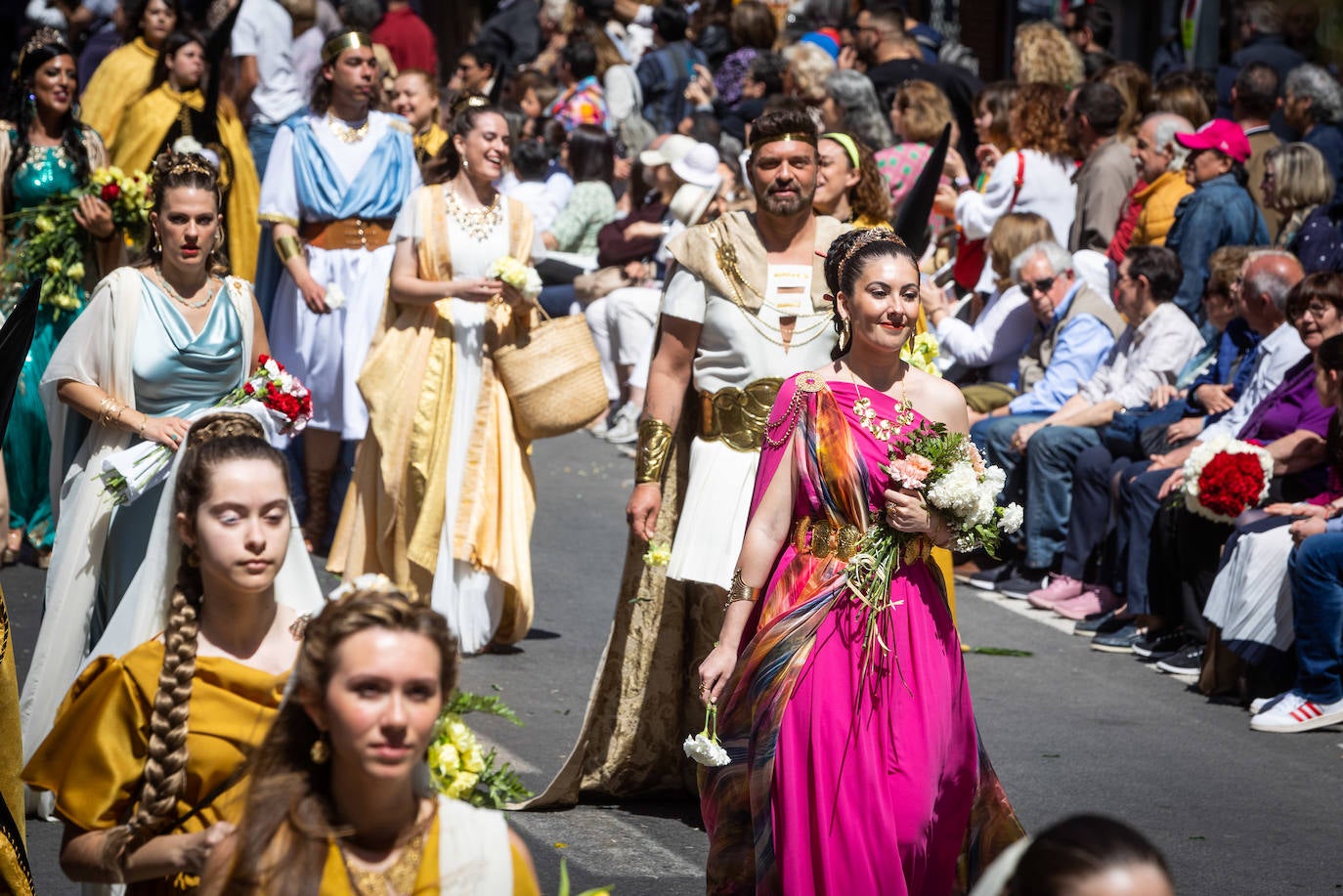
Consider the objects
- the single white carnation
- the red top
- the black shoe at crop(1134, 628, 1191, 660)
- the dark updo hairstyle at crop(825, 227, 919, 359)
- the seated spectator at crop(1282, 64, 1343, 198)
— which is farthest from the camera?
the red top

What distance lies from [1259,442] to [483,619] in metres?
3.66

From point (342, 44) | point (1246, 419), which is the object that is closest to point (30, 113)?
point (342, 44)

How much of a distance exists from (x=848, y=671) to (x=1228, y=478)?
3989 millimetres

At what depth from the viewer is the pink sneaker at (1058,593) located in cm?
970

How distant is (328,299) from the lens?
964 centimetres

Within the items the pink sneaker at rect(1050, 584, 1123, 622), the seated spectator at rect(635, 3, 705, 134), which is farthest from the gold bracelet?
the seated spectator at rect(635, 3, 705, 134)

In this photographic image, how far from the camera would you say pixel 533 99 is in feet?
58.4

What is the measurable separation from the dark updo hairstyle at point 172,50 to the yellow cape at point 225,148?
0.06m

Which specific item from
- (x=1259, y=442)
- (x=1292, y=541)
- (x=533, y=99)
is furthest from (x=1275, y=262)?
(x=533, y=99)

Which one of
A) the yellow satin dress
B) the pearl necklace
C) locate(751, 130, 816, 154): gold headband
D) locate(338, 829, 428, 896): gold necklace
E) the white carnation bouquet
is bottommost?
locate(338, 829, 428, 896): gold necklace

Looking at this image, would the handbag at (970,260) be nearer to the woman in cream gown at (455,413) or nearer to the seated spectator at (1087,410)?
the seated spectator at (1087,410)

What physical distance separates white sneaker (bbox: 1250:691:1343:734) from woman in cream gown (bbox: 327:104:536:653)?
3222mm

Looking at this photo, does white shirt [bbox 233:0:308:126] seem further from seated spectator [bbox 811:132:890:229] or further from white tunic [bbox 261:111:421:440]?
seated spectator [bbox 811:132:890:229]

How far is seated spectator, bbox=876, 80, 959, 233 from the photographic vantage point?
38.6ft
